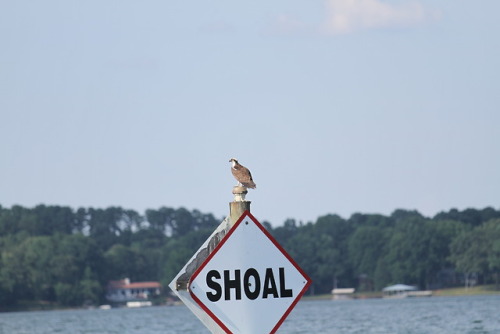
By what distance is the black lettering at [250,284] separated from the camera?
25.5 feet

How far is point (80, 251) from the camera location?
186m

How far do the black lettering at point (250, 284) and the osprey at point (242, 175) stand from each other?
1091 millimetres

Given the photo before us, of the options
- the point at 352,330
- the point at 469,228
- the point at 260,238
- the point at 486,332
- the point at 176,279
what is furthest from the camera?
the point at 469,228

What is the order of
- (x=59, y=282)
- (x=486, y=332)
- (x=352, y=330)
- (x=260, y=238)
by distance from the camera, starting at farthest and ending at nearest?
(x=59, y=282)
(x=352, y=330)
(x=486, y=332)
(x=260, y=238)

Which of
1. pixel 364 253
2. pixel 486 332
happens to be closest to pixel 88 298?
pixel 364 253

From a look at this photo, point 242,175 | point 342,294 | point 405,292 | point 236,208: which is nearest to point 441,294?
point 405,292

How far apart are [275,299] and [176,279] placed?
2.86ft

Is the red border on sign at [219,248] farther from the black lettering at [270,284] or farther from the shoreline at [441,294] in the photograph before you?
the shoreline at [441,294]

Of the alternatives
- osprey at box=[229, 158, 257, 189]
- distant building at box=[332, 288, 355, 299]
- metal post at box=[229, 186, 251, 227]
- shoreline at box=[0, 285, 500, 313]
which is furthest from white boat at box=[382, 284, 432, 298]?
metal post at box=[229, 186, 251, 227]

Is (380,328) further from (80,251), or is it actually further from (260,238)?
(80,251)

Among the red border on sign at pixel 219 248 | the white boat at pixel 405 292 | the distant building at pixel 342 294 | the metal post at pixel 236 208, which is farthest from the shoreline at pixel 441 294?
the red border on sign at pixel 219 248

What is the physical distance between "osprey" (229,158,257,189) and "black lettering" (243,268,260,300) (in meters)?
1.09

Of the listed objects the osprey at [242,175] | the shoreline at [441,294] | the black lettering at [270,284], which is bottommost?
the black lettering at [270,284]

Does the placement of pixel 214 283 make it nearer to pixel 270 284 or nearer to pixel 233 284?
pixel 233 284
